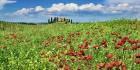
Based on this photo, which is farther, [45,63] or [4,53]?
[4,53]

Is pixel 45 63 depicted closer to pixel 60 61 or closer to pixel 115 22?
pixel 60 61

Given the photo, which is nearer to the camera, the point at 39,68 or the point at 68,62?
the point at 39,68

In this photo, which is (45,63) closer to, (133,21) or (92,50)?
(92,50)

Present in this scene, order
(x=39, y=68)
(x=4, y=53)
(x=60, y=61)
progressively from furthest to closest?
(x=4, y=53) → (x=60, y=61) → (x=39, y=68)

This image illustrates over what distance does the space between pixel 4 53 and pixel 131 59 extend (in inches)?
206

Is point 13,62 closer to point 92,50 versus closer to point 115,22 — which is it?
point 92,50

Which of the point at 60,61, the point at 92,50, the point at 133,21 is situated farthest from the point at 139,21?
the point at 60,61

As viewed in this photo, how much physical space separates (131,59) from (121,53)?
48.7 inches

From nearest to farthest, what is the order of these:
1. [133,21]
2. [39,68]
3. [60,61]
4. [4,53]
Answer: [39,68]
[60,61]
[4,53]
[133,21]

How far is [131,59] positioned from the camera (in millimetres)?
10789

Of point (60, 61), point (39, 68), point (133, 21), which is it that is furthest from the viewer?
point (133, 21)

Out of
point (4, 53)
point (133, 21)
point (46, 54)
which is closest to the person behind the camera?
point (46, 54)

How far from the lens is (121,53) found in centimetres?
1202

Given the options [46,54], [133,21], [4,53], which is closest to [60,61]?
[46,54]
